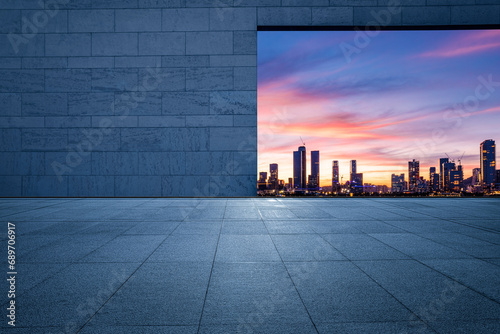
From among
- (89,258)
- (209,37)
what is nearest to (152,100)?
(209,37)

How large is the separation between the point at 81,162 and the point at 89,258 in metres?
11.5

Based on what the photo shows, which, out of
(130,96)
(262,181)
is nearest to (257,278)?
(262,181)

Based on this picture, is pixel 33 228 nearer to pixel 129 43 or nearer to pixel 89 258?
pixel 89 258

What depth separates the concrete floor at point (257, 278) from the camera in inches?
118

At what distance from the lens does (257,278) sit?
160 inches
